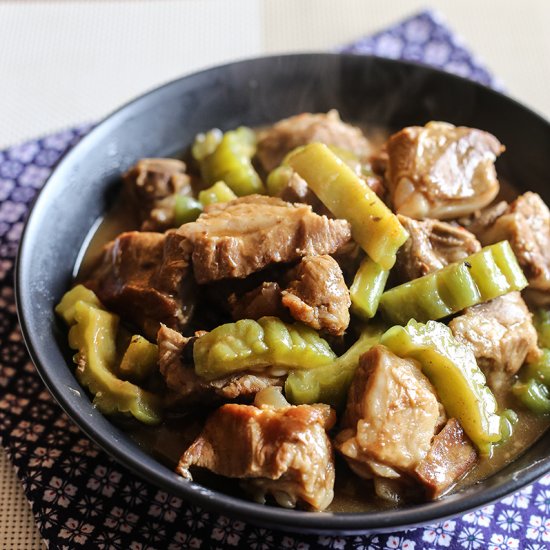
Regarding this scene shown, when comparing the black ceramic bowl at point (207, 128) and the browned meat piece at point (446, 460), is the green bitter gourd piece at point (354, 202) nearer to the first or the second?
the browned meat piece at point (446, 460)

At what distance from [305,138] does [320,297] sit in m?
1.22

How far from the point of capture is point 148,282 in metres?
2.96

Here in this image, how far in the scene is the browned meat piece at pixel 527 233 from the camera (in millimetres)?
3059

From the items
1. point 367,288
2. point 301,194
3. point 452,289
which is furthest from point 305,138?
point 452,289

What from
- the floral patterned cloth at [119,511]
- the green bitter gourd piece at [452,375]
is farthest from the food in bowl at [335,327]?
the floral patterned cloth at [119,511]

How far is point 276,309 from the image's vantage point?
270 centimetres

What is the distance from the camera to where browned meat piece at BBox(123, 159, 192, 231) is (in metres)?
3.40

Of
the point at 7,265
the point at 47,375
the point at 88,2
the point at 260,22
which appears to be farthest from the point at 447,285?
the point at 88,2

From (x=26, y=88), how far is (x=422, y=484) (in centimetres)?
376

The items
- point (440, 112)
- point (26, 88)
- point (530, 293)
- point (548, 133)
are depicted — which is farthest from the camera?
point (26, 88)

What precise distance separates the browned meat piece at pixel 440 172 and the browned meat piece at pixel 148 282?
99cm

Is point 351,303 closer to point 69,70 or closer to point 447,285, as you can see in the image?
point 447,285

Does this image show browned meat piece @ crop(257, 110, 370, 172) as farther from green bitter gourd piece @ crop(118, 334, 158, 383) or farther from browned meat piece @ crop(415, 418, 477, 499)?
browned meat piece @ crop(415, 418, 477, 499)

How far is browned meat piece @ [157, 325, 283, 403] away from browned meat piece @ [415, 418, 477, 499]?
0.60 metres
